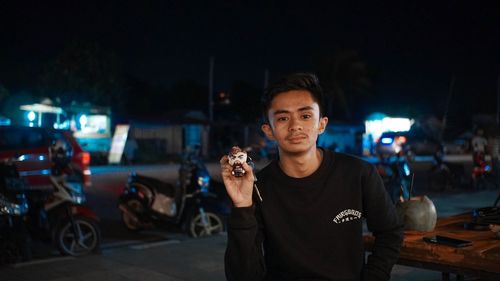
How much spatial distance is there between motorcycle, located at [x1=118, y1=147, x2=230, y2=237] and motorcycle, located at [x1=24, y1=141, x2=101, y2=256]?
133 cm

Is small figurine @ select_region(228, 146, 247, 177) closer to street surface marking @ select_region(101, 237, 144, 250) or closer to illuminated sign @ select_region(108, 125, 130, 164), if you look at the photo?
street surface marking @ select_region(101, 237, 144, 250)

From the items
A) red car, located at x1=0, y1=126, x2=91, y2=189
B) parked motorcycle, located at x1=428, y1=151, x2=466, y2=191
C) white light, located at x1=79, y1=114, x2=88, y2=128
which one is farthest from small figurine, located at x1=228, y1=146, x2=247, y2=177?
white light, located at x1=79, y1=114, x2=88, y2=128

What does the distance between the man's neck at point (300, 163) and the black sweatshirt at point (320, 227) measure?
0.04m

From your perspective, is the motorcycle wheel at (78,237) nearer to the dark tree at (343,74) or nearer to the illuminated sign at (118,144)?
the illuminated sign at (118,144)

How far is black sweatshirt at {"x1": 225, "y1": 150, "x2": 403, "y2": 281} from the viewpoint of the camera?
7.80ft

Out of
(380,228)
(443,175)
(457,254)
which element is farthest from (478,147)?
(380,228)

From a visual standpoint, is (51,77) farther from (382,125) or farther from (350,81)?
(350,81)

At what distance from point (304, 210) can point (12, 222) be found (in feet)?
17.1

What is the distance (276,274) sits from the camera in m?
2.50

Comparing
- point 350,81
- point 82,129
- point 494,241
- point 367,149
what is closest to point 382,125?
point 367,149

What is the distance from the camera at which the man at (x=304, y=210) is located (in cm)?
233

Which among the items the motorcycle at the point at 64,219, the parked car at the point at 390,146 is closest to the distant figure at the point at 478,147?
the parked car at the point at 390,146

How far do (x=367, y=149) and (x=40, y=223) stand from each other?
108ft

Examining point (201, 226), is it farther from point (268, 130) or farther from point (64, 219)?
point (268, 130)
